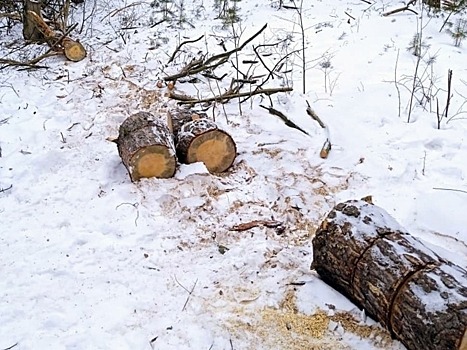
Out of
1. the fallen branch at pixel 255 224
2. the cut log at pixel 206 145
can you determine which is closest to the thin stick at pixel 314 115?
Answer: the cut log at pixel 206 145

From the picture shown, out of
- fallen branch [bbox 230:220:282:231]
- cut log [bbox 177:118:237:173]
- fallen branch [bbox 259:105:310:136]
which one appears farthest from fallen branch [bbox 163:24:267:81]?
fallen branch [bbox 230:220:282:231]

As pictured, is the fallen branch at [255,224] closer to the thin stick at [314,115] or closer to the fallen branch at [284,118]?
the fallen branch at [284,118]

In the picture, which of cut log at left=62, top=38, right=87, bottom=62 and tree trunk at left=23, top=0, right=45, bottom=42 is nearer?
cut log at left=62, top=38, right=87, bottom=62

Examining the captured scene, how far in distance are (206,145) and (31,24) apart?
4.90 metres

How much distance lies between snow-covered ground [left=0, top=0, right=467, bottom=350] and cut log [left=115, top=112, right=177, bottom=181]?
12cm

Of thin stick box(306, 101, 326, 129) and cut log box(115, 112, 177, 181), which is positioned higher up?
cut log box(115, 112, 177, 181)

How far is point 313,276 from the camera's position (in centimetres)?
323

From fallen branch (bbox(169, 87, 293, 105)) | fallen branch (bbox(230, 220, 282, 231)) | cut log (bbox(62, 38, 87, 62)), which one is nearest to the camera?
fallen branch (bbox(230, 220, 282, 231))

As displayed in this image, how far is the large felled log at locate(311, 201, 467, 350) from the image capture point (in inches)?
94.9

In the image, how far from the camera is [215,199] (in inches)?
159

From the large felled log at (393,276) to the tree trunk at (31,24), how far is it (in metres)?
6.37

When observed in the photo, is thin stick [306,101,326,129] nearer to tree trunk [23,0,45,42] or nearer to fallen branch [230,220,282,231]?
fallen branch [230,220,282,231]

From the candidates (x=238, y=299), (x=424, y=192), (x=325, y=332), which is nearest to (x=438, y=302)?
(x=325, y=332)

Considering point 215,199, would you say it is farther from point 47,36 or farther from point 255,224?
point 47,36
